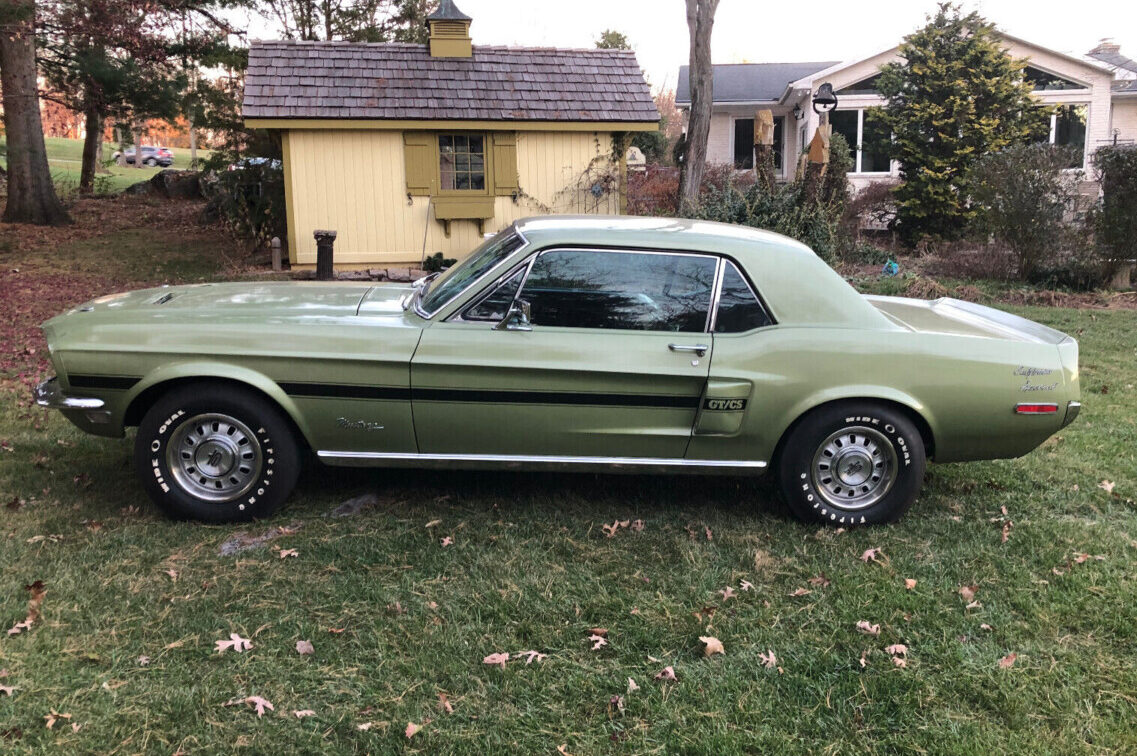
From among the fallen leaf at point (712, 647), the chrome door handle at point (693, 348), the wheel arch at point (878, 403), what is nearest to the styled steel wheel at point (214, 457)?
the chrome door handle at point (693, 348)

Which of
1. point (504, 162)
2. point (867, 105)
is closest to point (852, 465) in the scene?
point (504, 162)

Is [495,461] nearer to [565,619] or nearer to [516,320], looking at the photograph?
[516,320]

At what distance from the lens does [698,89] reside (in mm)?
15336

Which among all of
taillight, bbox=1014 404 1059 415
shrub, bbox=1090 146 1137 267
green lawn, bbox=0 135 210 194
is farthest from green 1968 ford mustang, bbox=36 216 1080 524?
green lawn, bbox=0 135 210 194

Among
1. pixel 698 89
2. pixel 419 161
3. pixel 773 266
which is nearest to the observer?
pixel 773 266

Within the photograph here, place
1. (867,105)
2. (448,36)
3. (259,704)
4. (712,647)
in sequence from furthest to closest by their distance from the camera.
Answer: (867,105) → (448,36) → (712,647) → (259,704)

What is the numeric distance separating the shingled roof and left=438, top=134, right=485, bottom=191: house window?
449 millimetres

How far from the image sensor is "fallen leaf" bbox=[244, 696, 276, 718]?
120 inches

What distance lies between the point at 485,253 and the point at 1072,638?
3326mm

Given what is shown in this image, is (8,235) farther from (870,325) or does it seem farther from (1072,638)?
(1072,638)

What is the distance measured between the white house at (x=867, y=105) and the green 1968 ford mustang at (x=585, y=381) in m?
15.8

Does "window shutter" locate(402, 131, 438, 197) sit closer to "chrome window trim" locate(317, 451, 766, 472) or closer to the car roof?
the car roof

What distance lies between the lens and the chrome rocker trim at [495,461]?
4.48 metres

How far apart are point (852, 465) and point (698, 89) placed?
12.1 metres
